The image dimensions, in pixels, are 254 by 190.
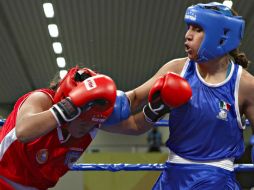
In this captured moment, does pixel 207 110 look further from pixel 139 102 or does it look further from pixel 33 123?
pixel 33 123

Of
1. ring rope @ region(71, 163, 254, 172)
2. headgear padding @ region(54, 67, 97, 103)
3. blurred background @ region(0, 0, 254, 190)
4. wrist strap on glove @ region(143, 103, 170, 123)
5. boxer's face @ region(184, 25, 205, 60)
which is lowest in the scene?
blurred background @ region(0, 0, 254, 190)

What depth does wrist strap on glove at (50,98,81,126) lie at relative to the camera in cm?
131

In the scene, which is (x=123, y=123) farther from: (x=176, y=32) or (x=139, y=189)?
(x=176, y=32)

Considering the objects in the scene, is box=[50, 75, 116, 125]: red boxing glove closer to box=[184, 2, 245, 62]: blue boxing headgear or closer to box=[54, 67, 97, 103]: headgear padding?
box=[54, 67, 97, 103]: headgear padding

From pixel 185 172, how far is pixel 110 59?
5.05 meters

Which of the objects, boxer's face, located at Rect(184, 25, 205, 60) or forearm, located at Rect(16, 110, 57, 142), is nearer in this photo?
forearm, located at Rect(16, 110, 57, 142)

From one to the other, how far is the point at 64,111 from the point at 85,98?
78 mm

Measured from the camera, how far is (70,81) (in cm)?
143

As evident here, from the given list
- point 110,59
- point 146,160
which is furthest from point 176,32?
point 146,160

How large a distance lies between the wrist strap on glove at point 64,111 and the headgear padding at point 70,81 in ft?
0.30

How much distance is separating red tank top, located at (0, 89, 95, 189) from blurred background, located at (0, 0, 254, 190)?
1651 millimetres

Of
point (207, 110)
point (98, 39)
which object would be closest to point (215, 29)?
point (207, 110)

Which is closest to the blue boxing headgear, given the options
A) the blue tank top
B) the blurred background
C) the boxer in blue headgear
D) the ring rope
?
the boxer in blue headgear

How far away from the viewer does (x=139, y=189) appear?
3139 millimetres
